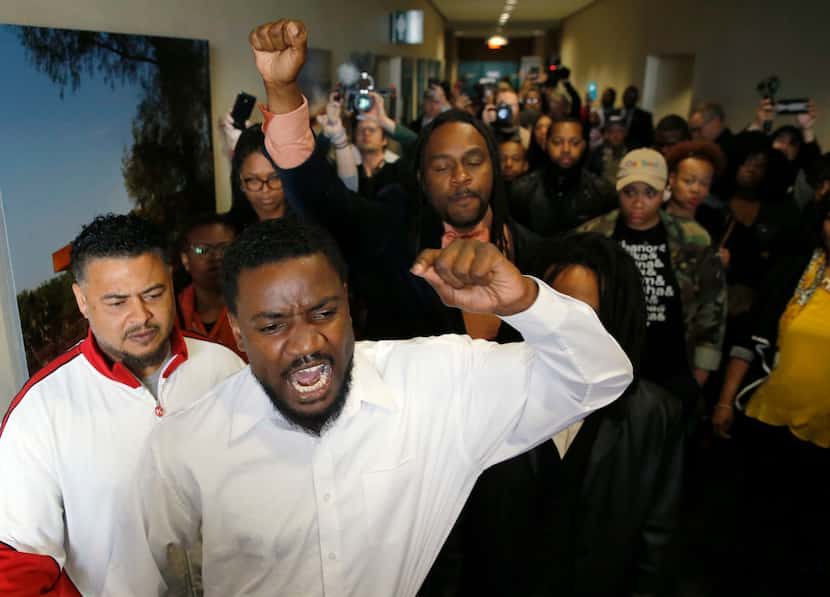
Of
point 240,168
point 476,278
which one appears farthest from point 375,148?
point 476,278

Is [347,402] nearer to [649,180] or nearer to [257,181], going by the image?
[257,181]

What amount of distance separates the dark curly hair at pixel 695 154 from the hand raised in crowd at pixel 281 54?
2244 mm

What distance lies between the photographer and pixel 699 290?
8.76 feet

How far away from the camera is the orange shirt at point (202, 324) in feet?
7.26

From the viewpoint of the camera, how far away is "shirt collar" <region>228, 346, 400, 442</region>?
1.28 metres

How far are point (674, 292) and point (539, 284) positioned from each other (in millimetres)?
1705

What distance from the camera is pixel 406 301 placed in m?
2.19

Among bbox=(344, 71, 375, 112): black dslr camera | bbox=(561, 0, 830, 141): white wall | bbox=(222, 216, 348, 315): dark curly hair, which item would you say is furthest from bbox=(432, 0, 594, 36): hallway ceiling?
bbox=(222, 216, 348, 315): dark curly hair

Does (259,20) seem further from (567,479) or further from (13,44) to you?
(567,479)

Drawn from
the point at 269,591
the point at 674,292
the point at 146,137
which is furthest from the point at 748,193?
the point at 269,591

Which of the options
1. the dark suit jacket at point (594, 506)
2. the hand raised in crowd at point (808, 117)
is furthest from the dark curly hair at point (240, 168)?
the hand raised in crowd at point (808, 117)

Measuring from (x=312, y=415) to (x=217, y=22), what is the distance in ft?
8.42

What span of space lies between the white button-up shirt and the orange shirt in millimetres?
899

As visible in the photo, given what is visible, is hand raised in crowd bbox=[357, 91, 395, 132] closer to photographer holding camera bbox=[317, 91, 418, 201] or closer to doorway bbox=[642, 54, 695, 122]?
photographer holding camera bbox=[317, 91, 418, 201]
